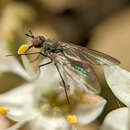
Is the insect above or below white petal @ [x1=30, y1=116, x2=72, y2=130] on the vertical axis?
above

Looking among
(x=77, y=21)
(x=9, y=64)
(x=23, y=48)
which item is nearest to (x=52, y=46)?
(x=23, y=48)

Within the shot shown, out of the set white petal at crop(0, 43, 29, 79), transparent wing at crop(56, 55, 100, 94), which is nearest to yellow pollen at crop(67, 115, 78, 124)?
transparent wing at crop(56, 55, 100, 94)

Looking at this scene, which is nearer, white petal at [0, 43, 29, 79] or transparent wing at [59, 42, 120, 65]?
transparent wing at [59, 42, 120, 65]

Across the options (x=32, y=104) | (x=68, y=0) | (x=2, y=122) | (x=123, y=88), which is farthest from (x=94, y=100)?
(x=68, y=0)

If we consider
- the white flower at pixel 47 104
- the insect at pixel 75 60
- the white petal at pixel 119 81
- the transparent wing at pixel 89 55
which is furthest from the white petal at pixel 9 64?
the white petal at pixel 119 81

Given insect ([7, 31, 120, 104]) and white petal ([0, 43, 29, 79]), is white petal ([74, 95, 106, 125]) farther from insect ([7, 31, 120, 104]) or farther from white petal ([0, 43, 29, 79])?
white petal ([0, 43, 29, 79])

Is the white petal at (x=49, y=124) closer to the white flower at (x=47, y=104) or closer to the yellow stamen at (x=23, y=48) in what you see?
the white flower at (x=47, y=104)
